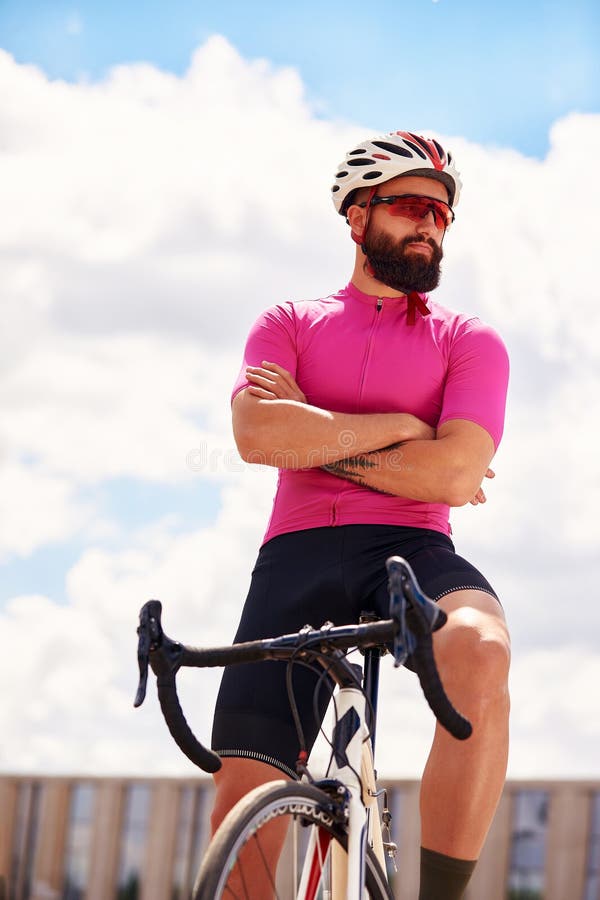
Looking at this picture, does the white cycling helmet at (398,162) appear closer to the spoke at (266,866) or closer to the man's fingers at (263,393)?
the man's fingers at (263,393)

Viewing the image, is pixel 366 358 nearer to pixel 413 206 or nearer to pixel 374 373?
pixel 374 373

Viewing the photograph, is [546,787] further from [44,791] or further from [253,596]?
[253,596]

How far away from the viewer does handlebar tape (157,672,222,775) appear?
323cm

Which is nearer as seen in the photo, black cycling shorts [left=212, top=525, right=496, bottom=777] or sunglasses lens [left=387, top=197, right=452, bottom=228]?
black cycling shorts [left=212, top=525, right=496, bottom=777]

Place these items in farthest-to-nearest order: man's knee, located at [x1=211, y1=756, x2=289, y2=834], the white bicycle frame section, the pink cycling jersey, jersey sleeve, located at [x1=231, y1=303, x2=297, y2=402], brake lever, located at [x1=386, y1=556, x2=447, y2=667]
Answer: jersey sleeve, located at [x1=231, y1=303, x2=297, y2=402] < the pink cycling jersey < man's knee, located at [x1=211, y1=756, x2=289, y2=834] < the white bicycle frame section < brake lever, located at [x1=386, y1=556, x2=447, y2=667]

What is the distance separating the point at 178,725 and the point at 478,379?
172 centimetres

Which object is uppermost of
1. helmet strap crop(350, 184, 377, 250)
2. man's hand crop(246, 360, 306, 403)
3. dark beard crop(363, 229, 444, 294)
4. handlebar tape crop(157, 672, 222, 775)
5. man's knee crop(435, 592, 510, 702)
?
helmet strap crop(350, 184, 377, 250)

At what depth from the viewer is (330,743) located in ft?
10.9

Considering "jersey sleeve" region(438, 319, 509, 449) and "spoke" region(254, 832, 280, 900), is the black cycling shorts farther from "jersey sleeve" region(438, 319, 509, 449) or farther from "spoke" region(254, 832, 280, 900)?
"spoke" region(254, 832, 280, 900)

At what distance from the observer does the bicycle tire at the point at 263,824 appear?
275 cm

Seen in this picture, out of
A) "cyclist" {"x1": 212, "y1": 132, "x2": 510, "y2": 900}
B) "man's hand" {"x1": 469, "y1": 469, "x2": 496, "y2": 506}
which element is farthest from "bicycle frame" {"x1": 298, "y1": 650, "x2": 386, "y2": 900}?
"man's hand" {"x1": 469, "y1": 469, "x2": 496, "y2": 506}

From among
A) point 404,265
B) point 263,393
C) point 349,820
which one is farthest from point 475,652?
point 404,265

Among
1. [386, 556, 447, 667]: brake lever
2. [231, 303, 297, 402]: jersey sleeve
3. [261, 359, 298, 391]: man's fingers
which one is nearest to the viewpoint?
[386, 556, 447, 667]: brake lever

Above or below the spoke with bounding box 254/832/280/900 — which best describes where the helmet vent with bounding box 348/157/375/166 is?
above
